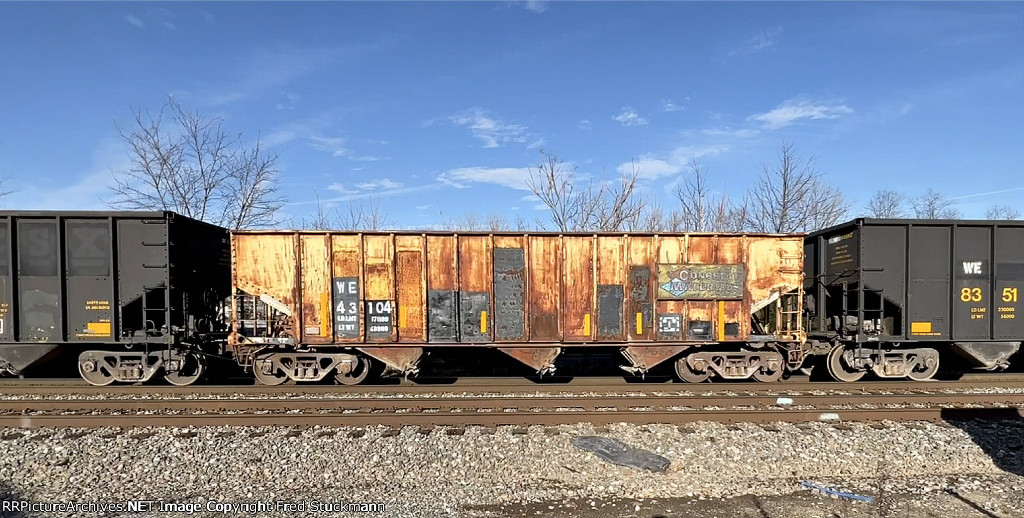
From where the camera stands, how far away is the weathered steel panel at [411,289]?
923cm

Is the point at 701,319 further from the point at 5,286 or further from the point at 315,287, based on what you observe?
the point at 5,286

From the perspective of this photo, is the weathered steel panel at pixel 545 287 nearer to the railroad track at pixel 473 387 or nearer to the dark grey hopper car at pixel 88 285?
the railroad track at pixel 473 387

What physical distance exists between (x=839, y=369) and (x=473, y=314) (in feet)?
26.2

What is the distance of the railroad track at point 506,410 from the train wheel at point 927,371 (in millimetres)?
1288

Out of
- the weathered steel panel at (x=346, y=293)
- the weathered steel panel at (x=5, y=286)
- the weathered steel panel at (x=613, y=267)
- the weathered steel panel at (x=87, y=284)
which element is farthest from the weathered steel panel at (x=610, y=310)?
the weathered steel panel at (x=5, y=286)

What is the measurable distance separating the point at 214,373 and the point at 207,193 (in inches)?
444

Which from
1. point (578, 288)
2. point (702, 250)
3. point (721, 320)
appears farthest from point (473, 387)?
point (702, 250)

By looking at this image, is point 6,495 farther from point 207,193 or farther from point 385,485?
point 207,193

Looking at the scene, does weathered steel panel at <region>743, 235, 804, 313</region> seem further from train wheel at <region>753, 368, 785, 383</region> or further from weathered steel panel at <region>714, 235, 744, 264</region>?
train wheel at <region>753, 368, 785, 383</region>

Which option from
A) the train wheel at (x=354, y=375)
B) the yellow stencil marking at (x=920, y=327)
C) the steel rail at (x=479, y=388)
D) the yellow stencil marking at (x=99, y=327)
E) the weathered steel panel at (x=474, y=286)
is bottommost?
the steel rail at (x=479, y=388)

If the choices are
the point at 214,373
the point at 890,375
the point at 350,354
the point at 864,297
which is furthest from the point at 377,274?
the point at 890,375

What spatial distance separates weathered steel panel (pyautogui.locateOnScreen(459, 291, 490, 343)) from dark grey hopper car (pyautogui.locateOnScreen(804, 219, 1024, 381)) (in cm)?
722

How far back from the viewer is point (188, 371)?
959 cm

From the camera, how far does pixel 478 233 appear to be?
364 inches
